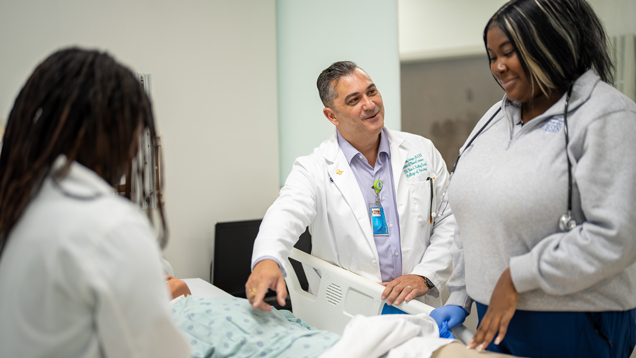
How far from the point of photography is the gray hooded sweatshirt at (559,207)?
3.40 feet

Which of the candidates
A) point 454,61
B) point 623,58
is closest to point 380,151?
point 454,61

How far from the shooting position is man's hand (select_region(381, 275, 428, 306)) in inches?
63.4

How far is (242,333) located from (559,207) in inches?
36.2

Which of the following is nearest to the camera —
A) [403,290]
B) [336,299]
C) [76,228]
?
[76,228]

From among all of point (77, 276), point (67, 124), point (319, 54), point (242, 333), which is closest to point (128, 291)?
point (77, 276)

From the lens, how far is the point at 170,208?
112 inches

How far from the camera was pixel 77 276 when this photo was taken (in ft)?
2.27

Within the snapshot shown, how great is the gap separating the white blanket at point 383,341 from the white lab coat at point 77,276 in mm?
573

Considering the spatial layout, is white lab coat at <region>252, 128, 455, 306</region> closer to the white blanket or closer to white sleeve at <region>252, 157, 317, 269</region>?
white sleeve at <region>252, 157, 317, 269</region>

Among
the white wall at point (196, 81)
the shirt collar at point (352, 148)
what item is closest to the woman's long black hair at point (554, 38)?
the shirt collar at point (352, 148)

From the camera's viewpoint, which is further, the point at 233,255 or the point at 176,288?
the point at 233,255

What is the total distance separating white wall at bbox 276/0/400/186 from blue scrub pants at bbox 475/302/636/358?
1.82m

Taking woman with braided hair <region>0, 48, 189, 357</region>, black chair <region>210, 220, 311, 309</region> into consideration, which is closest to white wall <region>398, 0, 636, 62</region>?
black chair <region>210, 220, 311, 309</region>

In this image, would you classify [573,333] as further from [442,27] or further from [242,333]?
[442,27]
